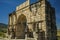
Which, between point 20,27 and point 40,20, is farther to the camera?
point 20,27

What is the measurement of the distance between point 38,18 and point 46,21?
4.21 ft

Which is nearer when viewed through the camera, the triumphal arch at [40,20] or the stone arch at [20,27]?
the triumphal arch at [40,20]

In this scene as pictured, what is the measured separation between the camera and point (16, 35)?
19578 millimetres

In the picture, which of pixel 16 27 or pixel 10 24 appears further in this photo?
pixel 10 24

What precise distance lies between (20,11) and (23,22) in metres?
1.75

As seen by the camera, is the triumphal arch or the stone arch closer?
the triumphal arch

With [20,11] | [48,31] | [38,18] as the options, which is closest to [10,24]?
[20,11]

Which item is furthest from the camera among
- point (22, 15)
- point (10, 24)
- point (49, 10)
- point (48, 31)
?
point (10, 24)

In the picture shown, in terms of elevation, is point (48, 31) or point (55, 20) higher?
point (55, 20)

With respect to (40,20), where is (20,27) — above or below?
below

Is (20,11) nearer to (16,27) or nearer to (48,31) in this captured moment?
(16,27)

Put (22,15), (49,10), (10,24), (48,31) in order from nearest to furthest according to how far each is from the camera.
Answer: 1. (48,31)
2. (49,10)
3. (22,15)
4. (10,24)

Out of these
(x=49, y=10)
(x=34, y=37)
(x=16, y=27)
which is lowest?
(x=34, y=37)

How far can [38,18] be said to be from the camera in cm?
1508
